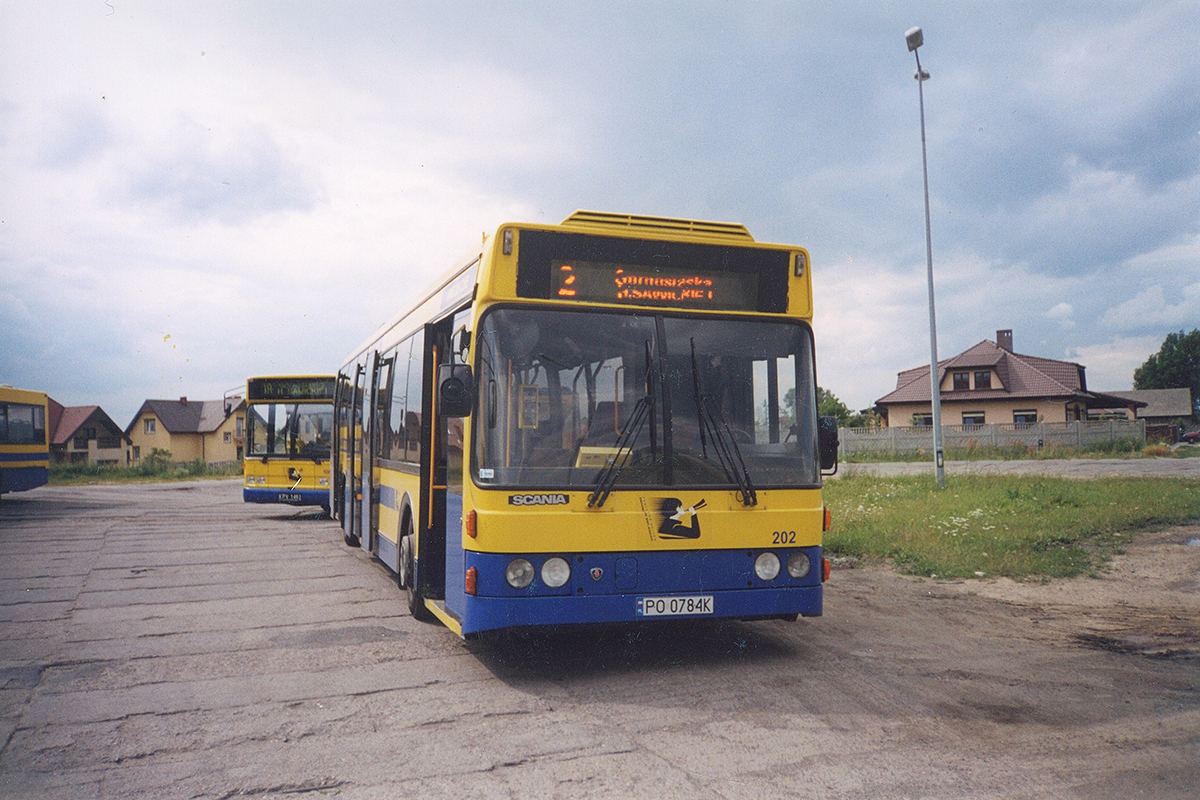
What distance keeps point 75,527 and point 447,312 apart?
14720mm

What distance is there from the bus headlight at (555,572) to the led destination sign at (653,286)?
1758mm

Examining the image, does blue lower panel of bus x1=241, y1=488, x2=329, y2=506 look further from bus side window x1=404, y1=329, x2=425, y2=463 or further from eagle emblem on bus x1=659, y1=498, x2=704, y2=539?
eagle emblem on bus x1=659, y1=498, x2=704, y2=539

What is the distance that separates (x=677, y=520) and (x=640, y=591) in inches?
20.3

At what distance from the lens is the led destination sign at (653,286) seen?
6184 millimetres

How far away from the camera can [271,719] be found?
17.0 ft

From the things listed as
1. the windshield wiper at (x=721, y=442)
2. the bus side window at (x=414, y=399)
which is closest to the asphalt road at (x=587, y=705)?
the windshield wiper at (x=721, y=442)

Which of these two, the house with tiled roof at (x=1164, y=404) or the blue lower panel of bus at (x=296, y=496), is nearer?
the blue lower panel of bus at (x=296, y=496)

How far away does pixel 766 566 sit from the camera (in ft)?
20.3

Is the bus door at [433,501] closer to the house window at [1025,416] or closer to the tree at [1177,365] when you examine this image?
the house window at [1025,416]

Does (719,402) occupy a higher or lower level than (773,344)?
lower

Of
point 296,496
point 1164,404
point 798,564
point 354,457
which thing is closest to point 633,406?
point 798,564

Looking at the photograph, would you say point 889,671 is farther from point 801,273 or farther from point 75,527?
point 75,527

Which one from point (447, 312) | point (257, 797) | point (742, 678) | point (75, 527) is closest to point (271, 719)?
point (257, 797)

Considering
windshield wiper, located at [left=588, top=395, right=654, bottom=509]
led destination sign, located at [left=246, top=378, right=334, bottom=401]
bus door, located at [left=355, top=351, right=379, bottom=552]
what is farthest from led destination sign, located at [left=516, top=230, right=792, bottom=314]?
led destination sign, located at [left=246, top=378, right=334, bottom=401]
